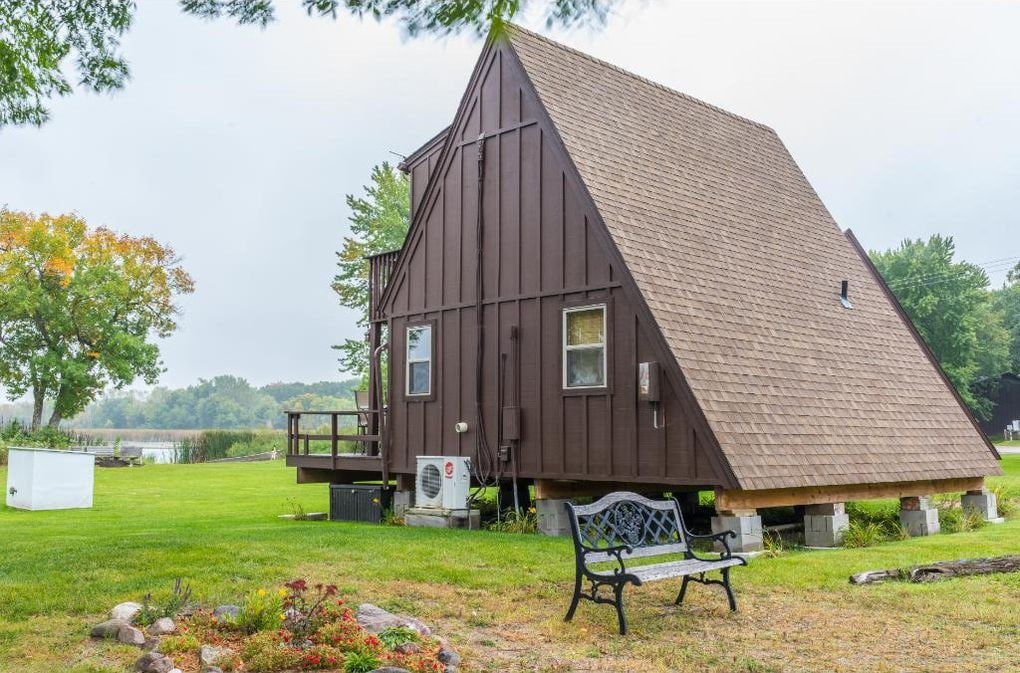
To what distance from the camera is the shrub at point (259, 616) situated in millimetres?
6840

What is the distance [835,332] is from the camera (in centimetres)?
1547

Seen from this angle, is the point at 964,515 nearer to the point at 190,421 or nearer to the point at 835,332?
the point at 835,332

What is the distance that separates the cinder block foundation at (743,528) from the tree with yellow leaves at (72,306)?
40.2m

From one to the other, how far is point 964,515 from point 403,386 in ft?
30.3

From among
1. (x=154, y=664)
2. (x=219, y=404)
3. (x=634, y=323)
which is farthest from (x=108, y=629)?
(x=219, y=404)

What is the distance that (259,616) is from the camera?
22.5 ft

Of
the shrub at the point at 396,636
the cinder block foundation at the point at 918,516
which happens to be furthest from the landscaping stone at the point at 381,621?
the cinder block foundation at the point at 918,516

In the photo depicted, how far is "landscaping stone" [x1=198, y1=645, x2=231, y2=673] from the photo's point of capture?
20.1 feet

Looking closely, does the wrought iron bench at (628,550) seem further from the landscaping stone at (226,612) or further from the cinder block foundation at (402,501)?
the cinder block foundation at (402,501)

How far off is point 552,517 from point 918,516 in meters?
5.42

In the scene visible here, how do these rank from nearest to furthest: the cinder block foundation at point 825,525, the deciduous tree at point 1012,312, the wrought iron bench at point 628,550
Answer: the wrought iron bench at point 628,550
the cinder block foundation at point 825,525
the deciduous tree at point 1012,312

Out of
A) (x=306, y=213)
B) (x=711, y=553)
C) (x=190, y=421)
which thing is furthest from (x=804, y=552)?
(x=190, y=421)

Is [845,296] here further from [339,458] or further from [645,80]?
[339,458]

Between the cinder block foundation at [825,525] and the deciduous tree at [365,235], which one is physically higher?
the deciduous tree at [365,235]
